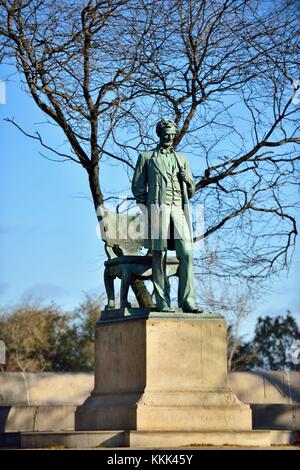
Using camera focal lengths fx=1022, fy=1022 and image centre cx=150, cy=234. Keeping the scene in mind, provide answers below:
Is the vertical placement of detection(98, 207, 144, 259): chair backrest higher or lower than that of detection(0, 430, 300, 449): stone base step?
higher

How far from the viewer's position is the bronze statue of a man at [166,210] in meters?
13.8

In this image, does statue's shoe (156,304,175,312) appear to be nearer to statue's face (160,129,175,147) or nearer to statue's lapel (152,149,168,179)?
statue's lapel (152,149,168,179)

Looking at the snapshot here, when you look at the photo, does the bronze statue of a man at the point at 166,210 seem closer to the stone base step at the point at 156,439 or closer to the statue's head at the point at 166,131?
the statue's head at the point at 166,131

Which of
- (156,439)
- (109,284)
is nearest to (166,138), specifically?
(109,284)

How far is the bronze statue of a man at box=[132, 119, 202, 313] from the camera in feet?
45.1

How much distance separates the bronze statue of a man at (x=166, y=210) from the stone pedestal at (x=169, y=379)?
1.17ft

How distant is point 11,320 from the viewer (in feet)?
197

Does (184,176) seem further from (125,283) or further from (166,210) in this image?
(125,283)

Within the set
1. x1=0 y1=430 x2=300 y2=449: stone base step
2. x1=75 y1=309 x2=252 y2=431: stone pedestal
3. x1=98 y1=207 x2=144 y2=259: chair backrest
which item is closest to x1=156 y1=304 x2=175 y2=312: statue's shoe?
x1=75 y1=309 x2=252 y2=431: stone pedestal

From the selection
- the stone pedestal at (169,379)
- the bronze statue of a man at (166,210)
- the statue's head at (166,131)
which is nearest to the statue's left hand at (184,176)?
the bronze statue of a man at (166,210)

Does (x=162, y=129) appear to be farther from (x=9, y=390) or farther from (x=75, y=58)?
(x=9, y=390)

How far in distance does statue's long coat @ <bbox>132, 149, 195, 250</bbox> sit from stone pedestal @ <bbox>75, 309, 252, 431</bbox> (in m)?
1.00
